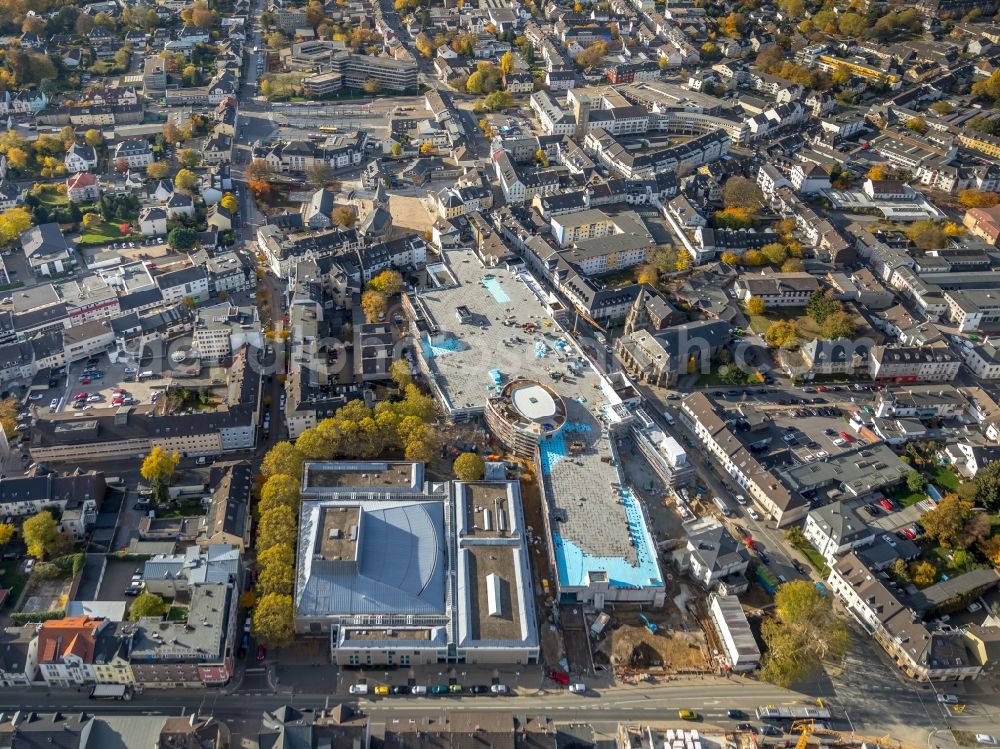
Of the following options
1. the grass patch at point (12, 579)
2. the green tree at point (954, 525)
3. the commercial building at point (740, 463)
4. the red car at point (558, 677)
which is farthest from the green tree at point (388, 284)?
the green tree at point (954, 525)

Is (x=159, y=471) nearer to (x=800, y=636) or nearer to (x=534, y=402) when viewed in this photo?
(x=534, y=402)

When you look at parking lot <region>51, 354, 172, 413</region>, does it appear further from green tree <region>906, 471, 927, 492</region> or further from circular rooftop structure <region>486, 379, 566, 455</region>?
green tree <region>906, 471, 927, 492</region>

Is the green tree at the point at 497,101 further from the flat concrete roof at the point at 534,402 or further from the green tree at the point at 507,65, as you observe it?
A: the flat concrete roof at the point at 534,402

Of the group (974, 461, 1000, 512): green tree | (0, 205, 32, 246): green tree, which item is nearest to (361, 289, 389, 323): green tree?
(0, 205, 32, 246): green tree

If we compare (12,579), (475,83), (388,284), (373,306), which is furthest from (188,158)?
(12,579)

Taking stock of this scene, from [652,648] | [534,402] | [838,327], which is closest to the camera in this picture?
[652,648]
